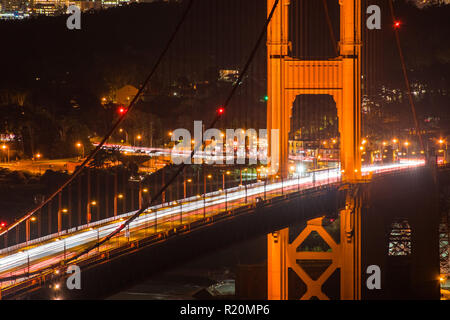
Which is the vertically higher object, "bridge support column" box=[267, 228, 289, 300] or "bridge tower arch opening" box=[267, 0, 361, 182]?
"bridge tower arch opening" box=[267, 0, 361, 182]

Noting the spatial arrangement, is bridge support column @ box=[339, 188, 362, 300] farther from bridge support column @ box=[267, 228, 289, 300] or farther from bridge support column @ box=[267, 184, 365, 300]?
bridge support column @ box=[267, 228, 289, 300]

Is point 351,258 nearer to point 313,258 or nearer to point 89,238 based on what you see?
point 313,258

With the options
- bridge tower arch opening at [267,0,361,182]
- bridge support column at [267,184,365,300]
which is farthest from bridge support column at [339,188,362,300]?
bridge tower arch opening at [267,0,361,182]

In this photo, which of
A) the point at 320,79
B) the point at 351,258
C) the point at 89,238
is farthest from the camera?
the point at 320,79

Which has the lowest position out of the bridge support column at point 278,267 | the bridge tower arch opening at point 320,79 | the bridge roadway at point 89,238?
the bridge support column at point 278,267

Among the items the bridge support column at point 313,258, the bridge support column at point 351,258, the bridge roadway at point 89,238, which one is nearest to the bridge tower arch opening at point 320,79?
A: the bridge support column at point 351,258

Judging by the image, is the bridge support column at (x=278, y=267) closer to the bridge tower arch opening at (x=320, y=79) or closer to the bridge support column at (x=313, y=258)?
the bridge support column at (x=313, y=258)

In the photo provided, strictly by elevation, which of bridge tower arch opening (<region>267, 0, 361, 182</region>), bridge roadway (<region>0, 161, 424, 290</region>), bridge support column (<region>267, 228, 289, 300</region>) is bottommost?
bridge support column (<region>267, 228, 289, 300</region>)

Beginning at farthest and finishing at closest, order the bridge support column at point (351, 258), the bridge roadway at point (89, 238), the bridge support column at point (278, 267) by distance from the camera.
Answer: the bridge support column at point (351, 258) < the bridge support column at point (278, 267) < the bridge roadway at point (89, 238)

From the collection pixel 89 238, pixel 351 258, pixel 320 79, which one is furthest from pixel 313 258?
pixel 89 238

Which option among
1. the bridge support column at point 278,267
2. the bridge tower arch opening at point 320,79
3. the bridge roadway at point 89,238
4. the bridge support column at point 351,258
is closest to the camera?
the bridge roadway at point 89,238
